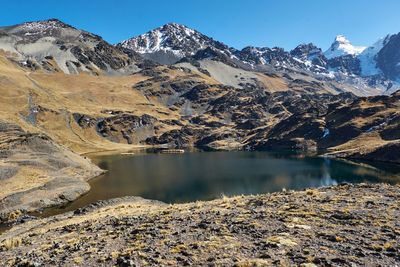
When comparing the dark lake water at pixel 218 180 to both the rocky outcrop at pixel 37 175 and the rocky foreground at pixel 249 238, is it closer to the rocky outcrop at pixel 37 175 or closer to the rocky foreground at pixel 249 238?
the rocky outcrop at pixel 37 175

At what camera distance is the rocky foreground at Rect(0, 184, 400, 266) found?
18.9 meters

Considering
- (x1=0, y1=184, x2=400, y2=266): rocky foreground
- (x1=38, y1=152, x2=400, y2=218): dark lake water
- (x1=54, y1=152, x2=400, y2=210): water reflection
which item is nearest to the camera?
(x1=0, y1=184, x2=400, y2=266): rocky foreground

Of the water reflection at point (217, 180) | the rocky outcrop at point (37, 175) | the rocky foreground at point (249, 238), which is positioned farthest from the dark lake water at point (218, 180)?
the rocky foreground at point (249, 238)

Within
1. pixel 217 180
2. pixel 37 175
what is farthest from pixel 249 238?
pixel 37 175

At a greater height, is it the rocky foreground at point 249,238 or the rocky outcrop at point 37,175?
the rocky foreground at point 249,238

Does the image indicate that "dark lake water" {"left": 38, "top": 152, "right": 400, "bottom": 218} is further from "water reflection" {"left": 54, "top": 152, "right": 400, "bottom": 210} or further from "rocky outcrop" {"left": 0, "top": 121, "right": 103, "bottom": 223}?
"rocky outcrop" {"left": 0, "top": 121, "right": 103, "bottom": 223}

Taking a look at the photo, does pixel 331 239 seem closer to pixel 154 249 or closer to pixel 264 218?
pixel 264 218

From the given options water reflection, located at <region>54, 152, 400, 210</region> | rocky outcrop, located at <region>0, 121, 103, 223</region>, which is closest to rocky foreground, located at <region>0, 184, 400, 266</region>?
rocky outcrop, located at <region>0, 121, 103, 223</region>

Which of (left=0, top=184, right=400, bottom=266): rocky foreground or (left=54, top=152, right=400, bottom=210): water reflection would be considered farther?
(left=54, top=152, right=400, bottom=210): water reflection

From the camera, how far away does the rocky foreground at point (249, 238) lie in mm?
18906

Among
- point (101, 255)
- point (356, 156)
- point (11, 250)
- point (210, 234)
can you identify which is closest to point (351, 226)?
point (210, 234)

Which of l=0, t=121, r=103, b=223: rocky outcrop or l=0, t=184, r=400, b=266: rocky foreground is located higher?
l=0, t=184, r=400, b=266: rocky foreground

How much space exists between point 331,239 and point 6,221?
5702 cm

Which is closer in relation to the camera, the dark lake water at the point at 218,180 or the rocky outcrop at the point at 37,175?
the rocky outcrop at the point at 37,175
